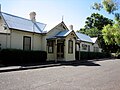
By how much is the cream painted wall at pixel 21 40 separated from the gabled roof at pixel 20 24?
53cm

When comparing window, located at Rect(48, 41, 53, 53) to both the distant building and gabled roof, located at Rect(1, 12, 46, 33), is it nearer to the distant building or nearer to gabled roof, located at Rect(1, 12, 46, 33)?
the distant building

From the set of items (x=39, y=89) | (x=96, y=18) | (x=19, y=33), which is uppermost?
(x=96, y=18)

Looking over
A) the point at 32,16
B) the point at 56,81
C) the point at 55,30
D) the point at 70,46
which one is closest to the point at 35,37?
the point at 55,30

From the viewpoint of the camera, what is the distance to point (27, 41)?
2456 cm

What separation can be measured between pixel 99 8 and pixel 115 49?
4239 cm

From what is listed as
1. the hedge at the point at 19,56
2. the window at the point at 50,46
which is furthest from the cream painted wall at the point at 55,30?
the hedge at the point at 19,56

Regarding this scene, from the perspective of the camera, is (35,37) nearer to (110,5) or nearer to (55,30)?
(55,30)

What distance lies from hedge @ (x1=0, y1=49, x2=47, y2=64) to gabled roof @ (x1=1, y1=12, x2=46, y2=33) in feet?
10.3

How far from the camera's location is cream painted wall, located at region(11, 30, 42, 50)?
22531mm

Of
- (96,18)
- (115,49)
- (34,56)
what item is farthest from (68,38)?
(96,18)

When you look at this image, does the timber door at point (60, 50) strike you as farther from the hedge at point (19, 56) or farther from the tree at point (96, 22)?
the tree at point (96, 22)

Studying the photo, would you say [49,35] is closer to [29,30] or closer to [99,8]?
[29,30]

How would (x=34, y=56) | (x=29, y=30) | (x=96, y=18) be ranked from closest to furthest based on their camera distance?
1. (x=34, y=56)
2. (x=29, y=30)
3. (x=96, y=18)

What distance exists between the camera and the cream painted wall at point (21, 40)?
73.9 feet
